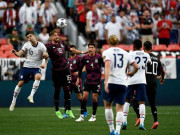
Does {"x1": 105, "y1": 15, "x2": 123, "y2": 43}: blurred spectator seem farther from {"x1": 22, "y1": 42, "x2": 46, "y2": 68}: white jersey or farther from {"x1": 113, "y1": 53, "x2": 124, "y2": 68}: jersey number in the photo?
{"x1": 113, "y1": 53, "x2": 124, "y2": 68}: jersey number

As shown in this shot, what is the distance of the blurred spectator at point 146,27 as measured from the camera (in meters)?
26.5

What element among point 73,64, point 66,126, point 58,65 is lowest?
point 66,126

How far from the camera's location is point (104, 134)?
1262cm

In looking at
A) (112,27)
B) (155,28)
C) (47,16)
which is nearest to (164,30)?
(155,28)

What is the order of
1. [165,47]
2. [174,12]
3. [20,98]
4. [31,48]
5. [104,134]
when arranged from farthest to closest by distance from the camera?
[174,12] → [165,47] → [20,98] → [31,48] → [104,134]

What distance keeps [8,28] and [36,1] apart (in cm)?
205

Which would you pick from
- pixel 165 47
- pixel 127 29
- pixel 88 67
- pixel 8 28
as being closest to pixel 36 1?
pixel 8 28

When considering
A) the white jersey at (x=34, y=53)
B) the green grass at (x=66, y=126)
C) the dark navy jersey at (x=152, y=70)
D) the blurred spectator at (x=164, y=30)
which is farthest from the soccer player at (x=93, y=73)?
the blurred spectator at (x=164, y=30)

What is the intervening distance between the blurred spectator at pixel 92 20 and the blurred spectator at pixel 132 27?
1.57 meters

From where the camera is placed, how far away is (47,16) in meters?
27.0

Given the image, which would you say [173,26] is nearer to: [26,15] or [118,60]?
[26,15]

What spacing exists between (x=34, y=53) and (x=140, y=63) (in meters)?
5.85

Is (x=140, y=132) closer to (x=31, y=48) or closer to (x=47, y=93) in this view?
(x=31, y=48)

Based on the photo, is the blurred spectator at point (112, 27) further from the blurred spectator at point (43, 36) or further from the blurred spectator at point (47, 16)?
the blurred spectator at point (43, 36)
